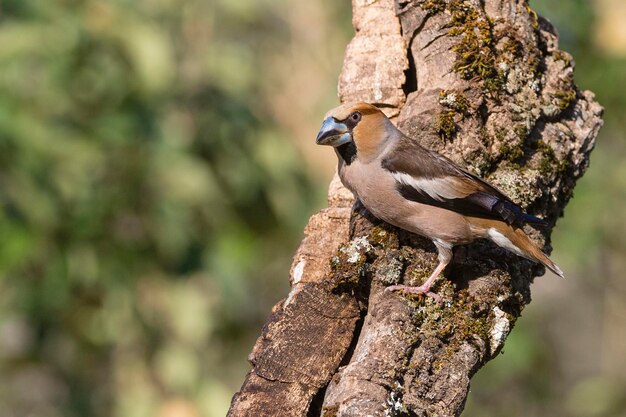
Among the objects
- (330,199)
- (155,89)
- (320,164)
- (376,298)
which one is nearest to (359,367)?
(376,298)

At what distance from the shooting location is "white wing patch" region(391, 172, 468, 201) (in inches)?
160

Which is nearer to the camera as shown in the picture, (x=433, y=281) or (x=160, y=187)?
(x=433, y=281)

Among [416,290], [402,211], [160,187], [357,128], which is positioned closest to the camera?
[416,290]

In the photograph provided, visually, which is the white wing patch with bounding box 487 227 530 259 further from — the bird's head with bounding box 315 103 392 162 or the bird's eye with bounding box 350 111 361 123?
the bird's eye with bounding box 350 111 361 123

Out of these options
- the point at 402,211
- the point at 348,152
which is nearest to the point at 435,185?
the point at 402,211

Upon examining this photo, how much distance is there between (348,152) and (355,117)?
181 millimetres

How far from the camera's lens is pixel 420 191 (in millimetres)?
4145

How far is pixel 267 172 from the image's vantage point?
6.92 m

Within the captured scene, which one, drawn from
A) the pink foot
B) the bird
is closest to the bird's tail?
the bird

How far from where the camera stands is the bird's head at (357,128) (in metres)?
4.20

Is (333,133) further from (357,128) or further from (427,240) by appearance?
(427,240)

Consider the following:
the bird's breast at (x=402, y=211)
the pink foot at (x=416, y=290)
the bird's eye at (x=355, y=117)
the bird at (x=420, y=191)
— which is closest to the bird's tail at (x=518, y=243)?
the bird at (x=420, y=191)

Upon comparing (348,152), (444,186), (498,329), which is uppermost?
(348,152)

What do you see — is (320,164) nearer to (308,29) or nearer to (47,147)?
(308,29)
